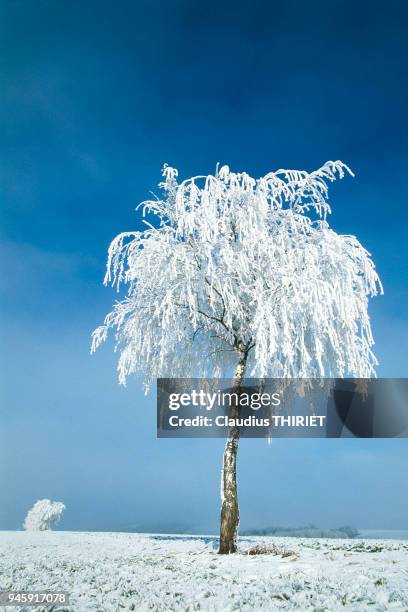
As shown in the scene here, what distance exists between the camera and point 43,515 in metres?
27.8

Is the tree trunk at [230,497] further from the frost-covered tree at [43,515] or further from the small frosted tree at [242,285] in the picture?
the frost-covered tree at [43,515]

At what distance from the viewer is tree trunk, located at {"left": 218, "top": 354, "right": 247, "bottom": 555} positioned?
11836 millimetres

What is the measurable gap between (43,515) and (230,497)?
1923 centimetres

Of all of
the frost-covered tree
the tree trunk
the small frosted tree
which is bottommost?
the frost-covered tree

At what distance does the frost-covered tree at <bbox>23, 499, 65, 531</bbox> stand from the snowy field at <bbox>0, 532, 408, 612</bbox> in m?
15.4

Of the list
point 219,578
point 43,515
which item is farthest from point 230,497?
point 43,515

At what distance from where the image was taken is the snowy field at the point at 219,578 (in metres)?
7.66

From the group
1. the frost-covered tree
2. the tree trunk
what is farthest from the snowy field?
the frost-covered tree

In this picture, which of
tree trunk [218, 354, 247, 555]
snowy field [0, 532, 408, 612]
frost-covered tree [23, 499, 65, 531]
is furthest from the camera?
frost-covered tree [23, 499, 65, 531]

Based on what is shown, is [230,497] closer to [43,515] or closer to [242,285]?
[242,285]

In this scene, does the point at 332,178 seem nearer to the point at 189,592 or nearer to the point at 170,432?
the point at 170,432

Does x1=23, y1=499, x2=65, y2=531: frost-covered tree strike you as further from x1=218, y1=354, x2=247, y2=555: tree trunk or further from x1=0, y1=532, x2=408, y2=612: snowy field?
x1=218, y1=354, x2=247, y2=555: tree trunk

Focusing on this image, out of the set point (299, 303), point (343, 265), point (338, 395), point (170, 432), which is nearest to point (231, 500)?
point (170, 432)

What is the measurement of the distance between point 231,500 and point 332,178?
25.1 ft
